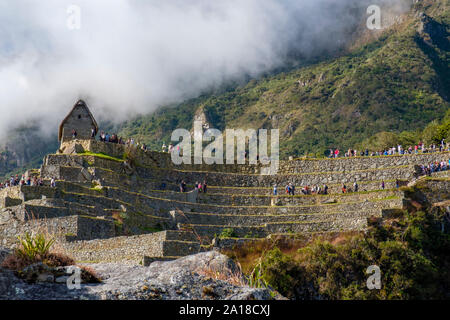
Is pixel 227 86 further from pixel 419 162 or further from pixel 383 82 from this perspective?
pixel 419 162

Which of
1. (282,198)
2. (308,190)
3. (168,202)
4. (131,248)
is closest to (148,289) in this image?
(131,248)

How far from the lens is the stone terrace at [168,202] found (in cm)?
3888

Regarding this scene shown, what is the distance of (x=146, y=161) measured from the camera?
185 ft

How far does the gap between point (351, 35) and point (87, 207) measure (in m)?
117

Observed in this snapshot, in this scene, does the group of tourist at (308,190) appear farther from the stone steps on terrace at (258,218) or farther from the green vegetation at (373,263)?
the green vegetation at (373,263)

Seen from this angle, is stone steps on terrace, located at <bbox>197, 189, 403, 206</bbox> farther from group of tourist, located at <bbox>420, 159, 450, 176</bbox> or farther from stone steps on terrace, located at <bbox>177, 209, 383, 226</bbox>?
group of tourist, located at <bbox>420, 159, 450, 176</bbox>

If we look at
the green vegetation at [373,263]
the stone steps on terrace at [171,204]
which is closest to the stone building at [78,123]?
the stone steps on terrace at [171,204]

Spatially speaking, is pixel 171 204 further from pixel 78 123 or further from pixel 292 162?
pixel 292 162

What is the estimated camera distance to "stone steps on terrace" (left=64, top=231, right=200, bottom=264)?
3681 cm

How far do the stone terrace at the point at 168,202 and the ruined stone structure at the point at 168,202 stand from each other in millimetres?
75

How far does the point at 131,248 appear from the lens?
37875 mm

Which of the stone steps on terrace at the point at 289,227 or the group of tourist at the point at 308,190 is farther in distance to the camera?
the group of tourist at the point at 308,190

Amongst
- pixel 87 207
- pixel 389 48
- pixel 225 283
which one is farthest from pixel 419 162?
pixel 389 48
